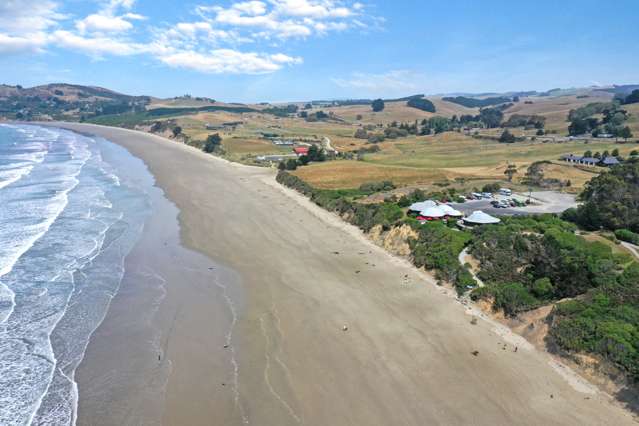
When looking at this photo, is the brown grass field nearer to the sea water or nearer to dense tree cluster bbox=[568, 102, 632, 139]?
dense tree cluster bbox=[568, 102, 632, 139]

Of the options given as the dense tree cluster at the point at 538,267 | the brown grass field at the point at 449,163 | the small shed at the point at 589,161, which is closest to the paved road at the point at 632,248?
the dense tree cluster at the point at 538,267

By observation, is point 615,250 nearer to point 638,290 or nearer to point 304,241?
point 638,290

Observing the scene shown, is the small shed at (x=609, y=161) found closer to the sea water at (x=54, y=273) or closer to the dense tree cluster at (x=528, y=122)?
the sea water at (x=54, y=273)

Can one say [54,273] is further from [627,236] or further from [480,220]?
[627,236]

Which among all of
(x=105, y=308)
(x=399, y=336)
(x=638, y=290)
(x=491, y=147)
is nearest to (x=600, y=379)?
(x=638, y=290)

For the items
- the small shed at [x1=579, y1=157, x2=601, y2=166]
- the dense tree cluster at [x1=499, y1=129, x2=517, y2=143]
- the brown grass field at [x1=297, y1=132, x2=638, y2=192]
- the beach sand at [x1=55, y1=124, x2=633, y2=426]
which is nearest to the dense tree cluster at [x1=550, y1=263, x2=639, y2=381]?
the beach sand at [x1=55, y1=124, x2=633, y2=426]

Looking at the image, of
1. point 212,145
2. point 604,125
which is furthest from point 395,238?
point 604,125
